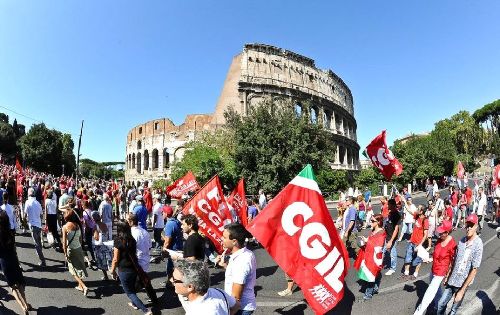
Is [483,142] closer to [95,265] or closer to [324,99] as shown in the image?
[324,99]

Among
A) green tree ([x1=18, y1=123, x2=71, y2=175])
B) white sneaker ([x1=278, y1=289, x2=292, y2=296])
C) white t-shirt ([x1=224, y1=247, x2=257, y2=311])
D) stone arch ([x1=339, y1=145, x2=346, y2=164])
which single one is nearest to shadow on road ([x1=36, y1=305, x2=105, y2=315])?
white sneaker ([x1=278, y1=289, x2=292, y2=296])

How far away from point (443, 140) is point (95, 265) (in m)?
57.3

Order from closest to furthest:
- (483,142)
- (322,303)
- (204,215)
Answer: (322,303) < (204,215) < (483,142)

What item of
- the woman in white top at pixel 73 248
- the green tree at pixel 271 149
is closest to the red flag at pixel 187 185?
the woman in white top at pixel 73 248

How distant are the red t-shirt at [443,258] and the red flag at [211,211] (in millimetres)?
3551

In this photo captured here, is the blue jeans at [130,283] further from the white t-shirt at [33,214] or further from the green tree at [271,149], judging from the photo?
the green tree at [271,149]

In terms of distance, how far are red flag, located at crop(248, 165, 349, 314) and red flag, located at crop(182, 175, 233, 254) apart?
2893 millimetres

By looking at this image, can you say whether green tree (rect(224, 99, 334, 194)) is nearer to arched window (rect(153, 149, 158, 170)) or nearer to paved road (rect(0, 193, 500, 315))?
paved road (rect(0, 193, 500, 315))

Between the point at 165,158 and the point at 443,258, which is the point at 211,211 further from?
the point at 165,158

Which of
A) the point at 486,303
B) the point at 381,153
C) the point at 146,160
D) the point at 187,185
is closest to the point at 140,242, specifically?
the point at 486,303

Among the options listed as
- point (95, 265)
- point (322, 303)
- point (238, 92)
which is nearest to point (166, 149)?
point (238, 92)

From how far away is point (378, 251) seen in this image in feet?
19.5

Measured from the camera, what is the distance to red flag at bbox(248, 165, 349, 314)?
3615 millimetres

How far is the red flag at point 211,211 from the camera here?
660 centimetres
